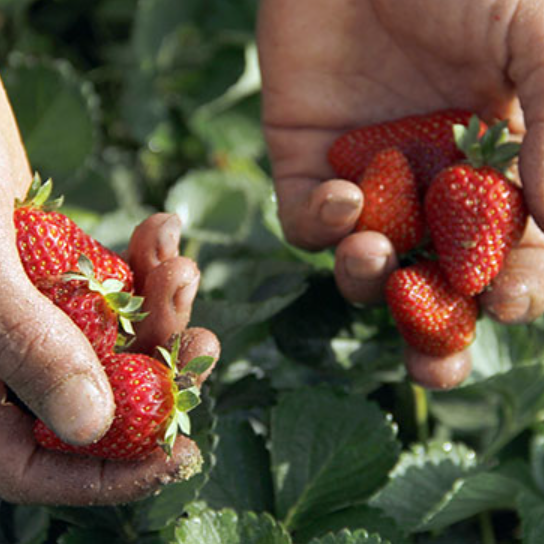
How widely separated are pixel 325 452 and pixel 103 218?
680 mm

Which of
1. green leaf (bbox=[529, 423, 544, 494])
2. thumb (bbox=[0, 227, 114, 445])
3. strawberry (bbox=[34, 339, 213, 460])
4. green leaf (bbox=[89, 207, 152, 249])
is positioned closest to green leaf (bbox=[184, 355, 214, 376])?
strawberry (bbox=[34, 339, 213, 460])

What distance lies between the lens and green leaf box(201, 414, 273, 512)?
3.95 feet

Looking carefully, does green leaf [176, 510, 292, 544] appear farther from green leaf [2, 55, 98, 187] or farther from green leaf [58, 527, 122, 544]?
green leaf [2, 55, 98, 187]

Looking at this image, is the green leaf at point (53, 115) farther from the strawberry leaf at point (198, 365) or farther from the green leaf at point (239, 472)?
the strawberry leaf at point (198, 365)

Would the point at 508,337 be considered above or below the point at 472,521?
above

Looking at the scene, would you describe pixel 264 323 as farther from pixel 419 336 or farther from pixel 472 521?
pixel 472 521

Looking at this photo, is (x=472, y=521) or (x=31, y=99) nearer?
(x=472, y=521)

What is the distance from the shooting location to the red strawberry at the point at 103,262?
101 centimetres

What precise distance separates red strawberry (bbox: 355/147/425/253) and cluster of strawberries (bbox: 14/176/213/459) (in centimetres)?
38

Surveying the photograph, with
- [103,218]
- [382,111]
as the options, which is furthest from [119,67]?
[382,111]

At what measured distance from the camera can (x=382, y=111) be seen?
1.45 m

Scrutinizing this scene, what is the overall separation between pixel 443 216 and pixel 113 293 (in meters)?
0.46

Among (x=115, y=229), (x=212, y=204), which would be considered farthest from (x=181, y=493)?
(x=212, y=204)

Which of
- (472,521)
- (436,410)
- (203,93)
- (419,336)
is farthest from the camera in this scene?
(203,93)
